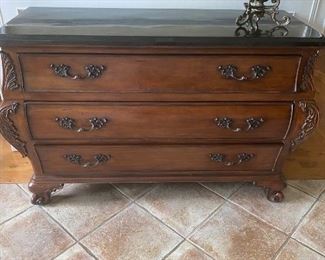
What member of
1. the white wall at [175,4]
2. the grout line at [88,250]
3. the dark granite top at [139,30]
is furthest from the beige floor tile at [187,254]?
the white wall at [175,4]

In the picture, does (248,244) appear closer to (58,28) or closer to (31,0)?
(58,28)

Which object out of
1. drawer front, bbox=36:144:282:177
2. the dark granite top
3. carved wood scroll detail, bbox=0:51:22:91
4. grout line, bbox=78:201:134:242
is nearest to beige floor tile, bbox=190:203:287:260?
drawer front, bbox=36:144:282:177

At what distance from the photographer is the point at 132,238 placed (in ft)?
4.42

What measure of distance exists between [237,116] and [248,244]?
551 mm

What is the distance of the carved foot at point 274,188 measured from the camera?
1488 mm

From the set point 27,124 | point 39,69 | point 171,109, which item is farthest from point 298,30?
point 27,124

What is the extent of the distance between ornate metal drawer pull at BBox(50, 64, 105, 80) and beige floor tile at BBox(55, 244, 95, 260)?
70cm

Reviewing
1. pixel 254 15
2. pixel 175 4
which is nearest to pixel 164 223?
pixel 254 15

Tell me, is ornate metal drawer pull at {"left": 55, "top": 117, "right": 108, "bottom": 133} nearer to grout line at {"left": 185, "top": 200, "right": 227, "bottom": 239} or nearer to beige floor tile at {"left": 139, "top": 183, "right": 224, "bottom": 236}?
beige floor tile at {"left": 139, "top": 183, "right": 224, "bottom": 236}

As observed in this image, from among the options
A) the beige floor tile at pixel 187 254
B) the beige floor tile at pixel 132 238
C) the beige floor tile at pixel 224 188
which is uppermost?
the beige floor tile at pixel 132 238

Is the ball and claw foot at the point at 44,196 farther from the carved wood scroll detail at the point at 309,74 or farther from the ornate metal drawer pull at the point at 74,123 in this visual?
the carved wood scroll detail at the point at 309,74

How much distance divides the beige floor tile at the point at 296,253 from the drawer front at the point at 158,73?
67cm

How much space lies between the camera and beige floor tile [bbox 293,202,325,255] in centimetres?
134

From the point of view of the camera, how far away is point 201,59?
112cm
